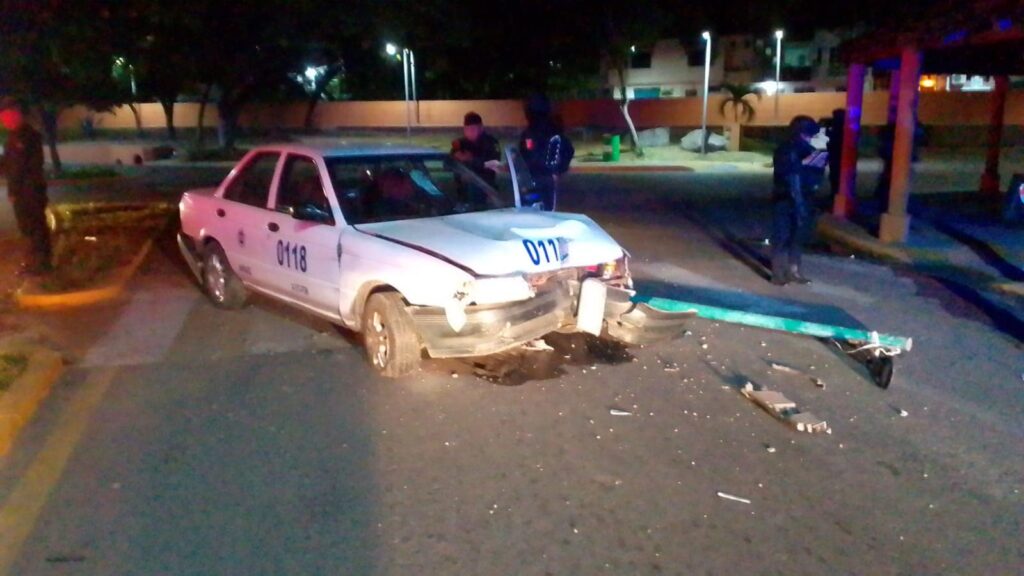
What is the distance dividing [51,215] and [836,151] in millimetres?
12784

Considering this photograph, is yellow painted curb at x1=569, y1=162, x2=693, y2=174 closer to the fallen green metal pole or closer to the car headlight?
the fallen green metal pole

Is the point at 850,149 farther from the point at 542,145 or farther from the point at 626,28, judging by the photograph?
the point at 626,28

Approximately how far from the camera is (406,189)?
7.68m

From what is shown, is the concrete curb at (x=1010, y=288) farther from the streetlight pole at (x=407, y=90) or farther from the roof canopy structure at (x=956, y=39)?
the streetlight pole at (x=407, y=90)

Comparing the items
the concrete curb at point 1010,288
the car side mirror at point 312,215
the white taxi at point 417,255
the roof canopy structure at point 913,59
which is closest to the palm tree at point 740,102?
the roof canopy structure at point 913,59

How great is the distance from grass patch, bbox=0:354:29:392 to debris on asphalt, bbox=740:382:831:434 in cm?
498

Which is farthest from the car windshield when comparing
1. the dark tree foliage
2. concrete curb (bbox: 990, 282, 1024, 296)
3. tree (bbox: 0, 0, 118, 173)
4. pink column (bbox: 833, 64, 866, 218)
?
pink column (bbox: 833, 64, 866, 218)

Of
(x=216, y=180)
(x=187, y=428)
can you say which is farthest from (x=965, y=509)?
(x=216, y=180)

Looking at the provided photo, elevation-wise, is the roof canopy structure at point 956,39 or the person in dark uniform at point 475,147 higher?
the roof canopy structure at point 956,39

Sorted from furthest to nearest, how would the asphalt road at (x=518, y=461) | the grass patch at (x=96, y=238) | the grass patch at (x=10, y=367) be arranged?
1. the grass patch at (x=96, y=238)
2. the grass patch at (x=10, y=367)
3. the asphalt road at (x=518, y=461)

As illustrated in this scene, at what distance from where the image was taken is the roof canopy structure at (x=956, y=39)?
10.8 meters

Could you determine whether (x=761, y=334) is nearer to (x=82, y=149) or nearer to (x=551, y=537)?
(x=551, y=537)

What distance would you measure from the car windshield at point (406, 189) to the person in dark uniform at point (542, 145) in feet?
7.68

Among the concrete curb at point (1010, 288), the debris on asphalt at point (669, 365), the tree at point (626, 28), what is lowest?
the debris on asphalt at point (669, 365)
